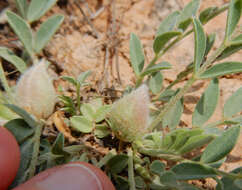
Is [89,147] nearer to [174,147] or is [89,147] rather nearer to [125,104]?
[125,104]

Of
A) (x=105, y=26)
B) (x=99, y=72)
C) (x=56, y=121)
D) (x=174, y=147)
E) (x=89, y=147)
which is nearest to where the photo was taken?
(x=174, y=147)

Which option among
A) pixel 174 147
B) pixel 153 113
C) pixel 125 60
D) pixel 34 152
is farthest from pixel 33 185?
pixel 125 60

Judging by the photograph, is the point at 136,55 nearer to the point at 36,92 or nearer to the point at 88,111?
the point at 88,111

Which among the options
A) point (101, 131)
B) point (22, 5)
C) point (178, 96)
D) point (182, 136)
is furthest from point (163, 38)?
point (22, 5)

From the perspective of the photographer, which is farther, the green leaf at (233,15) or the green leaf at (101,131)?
the green leaf at (101,131)

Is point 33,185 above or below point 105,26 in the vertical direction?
below

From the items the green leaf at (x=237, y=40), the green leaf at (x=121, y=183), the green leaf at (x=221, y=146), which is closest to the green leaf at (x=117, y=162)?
the green leaf at (x=121, y=183)

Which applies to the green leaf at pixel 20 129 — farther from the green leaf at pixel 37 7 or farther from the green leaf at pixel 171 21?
the green leaf at pixel 171 21
